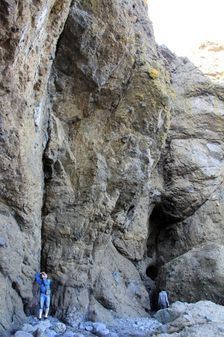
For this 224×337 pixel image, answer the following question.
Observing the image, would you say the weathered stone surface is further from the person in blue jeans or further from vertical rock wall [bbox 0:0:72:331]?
vertical rock wall [bbox 0:0:72:331]

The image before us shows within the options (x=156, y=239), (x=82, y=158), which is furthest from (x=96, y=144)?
(x=156, y=239)

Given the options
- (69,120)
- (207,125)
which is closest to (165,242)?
(207,125)

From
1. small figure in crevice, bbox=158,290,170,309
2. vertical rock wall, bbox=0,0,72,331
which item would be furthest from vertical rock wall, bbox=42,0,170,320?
vertical rock wall, bbox=0,0,72,331

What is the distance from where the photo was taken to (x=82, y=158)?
1348cm

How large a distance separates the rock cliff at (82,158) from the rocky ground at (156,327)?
0.66 meters

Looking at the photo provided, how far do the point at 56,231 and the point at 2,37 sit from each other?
20.6ft

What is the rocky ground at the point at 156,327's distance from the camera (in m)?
8.80

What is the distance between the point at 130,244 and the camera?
58.9 ft

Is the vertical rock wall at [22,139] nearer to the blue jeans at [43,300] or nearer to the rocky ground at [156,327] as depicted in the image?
the blue jeans at [43,300]

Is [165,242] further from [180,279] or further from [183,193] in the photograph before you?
[180,279]

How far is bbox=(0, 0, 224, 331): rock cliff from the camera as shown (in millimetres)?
10156

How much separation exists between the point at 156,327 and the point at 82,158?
587 centimetres

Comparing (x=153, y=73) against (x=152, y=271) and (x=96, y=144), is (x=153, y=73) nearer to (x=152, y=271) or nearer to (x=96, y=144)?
(x=96, y=144)

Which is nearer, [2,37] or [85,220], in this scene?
[2,37]
